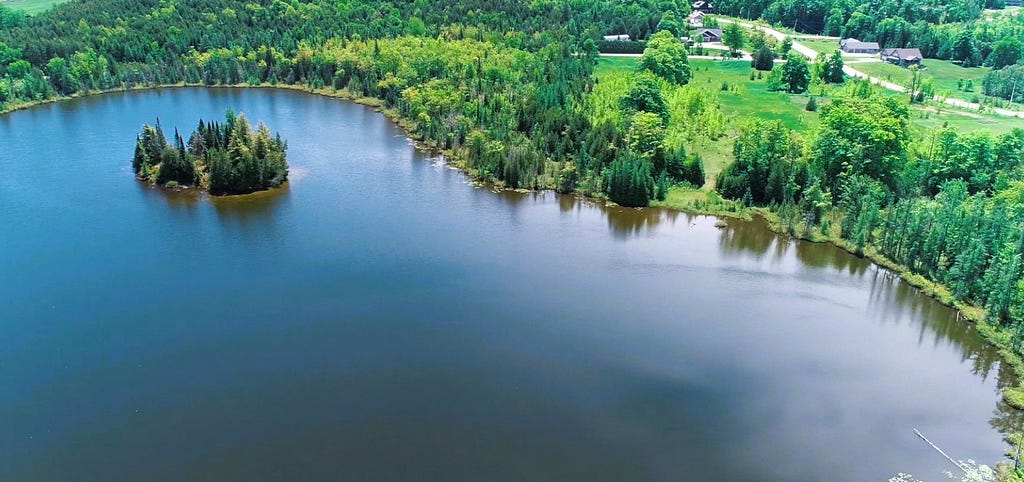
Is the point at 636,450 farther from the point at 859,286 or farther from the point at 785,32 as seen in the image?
the point at 785,32

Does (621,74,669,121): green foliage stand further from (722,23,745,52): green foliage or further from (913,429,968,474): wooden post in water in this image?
(722,23,745,52): green foliage

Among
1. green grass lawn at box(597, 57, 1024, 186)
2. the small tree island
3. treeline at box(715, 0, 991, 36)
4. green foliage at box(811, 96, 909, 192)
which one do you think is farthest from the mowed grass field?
the small tree island

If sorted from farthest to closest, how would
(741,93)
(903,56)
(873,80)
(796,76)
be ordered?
(903,56)
(873,80)
(796,76)
(741,93)

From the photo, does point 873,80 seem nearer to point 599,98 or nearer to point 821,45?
point 821,45

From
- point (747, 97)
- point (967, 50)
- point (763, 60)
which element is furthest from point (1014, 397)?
point (967, 50)

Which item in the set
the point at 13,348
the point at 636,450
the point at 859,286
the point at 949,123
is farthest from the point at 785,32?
the point at 13,348

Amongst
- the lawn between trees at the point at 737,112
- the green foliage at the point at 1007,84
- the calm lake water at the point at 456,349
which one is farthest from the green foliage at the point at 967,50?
the calm lake water at the point at 456,349

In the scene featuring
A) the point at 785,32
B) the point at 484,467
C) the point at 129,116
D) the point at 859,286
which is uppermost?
the point at 785,32
